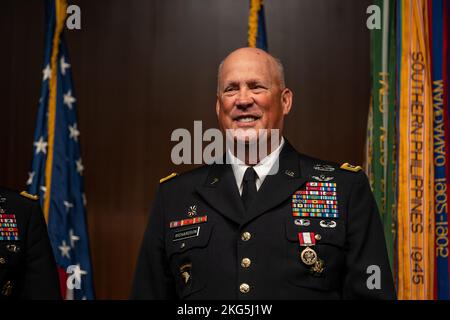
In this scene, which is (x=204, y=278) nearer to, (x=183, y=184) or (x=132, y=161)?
(x=183, y=184)

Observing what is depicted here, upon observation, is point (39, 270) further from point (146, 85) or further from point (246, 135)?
point (146, 85)

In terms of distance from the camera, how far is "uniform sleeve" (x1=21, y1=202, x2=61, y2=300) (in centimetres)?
185

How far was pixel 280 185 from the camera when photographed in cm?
164

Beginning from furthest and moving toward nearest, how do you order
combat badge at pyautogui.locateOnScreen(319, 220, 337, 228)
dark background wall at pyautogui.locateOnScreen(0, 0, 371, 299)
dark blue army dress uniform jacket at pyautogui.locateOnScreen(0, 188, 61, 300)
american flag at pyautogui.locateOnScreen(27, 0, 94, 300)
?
1. dark background wall at pyautogui.locateOnScreen(0, 0, 371, 299)
2. american flag at pyautogui.locateOnScreen(27, 0, 94, 300)
3. dark blue army dress uniform jacket at pyautogui.locateOnScreen(0, 188, 61, 300)
4. combat badge at pyautogui.locateOnScreen(319, 220, 337, 228)

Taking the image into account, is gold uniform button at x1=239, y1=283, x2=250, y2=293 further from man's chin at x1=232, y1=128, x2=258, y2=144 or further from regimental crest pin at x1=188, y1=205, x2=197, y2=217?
man's chin at x1=232, y1=128, x2=258, y2=144

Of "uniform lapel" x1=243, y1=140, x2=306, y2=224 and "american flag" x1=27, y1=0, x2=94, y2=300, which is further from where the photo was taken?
"american flag" x1=27, y1=0, x2=94, y2=300

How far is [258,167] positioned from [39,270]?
0.79 m

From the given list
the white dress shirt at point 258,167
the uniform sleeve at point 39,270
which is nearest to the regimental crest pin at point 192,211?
the white dress shirt at point 258,167

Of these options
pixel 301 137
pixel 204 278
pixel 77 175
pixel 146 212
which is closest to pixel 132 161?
pixel 146 212

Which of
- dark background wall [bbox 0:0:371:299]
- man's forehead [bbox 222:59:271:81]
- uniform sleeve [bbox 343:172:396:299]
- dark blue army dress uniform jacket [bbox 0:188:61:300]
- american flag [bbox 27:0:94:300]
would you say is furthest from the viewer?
dark background wall [bbox 0:0:371:299]

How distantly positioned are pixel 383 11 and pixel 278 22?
88cm

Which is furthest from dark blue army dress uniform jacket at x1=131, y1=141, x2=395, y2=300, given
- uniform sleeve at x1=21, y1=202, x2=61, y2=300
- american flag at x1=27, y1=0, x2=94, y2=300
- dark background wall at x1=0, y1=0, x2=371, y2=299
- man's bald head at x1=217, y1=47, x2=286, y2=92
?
dark background wall at x1=0, y1=0, x2=371, y2=299

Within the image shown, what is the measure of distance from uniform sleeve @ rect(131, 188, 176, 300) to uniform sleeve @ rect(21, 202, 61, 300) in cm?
37

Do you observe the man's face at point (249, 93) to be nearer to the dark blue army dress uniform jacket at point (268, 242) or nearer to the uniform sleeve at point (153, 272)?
the dark blue army dress uniform jacket at point (268, 242)
